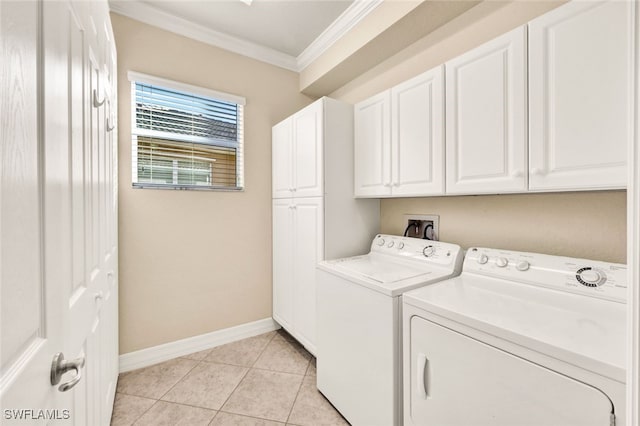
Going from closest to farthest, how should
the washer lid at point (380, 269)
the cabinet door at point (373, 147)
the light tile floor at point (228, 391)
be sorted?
1. the washer lid at point (380, 269)
2. the light tile floor at point (228, 391)
3. the cabinet door at point (373, 147)

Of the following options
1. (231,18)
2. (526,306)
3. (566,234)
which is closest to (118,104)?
(231,18)

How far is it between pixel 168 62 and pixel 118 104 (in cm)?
54

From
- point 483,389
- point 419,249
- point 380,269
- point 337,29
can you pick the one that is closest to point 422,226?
point 419,249

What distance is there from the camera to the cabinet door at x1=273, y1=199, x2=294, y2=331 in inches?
95.5

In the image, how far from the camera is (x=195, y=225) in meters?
2.37

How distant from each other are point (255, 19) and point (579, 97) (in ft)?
7.42

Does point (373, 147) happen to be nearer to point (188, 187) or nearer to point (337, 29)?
point (337, 29)

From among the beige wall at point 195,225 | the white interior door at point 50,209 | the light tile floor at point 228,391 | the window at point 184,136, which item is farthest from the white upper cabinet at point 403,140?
the white interior door at point 50,209

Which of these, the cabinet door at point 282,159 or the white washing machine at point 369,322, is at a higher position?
the cabinet door at point 282,159

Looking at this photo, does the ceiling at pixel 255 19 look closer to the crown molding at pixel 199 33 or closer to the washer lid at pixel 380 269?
the crown molding at pixel 199 33

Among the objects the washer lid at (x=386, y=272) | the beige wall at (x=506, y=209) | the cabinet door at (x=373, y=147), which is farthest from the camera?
the cabinet door at (x=373, y=147)

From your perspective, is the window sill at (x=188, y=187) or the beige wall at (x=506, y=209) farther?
the window sill at (x=188, y=187)

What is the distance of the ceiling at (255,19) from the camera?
80.1 inches

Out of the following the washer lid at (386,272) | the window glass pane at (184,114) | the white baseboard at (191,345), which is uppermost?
the window glass pane at (184,114)
